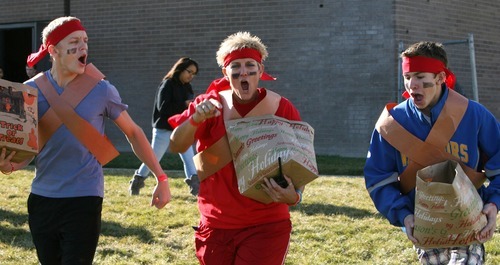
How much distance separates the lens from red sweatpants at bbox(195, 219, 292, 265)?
441 cm

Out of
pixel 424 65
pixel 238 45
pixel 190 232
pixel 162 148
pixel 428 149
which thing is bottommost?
pixel 190 232

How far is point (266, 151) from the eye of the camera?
4.23 m

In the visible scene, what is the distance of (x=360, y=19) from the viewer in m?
15.4

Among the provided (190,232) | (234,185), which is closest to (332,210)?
(190,232)

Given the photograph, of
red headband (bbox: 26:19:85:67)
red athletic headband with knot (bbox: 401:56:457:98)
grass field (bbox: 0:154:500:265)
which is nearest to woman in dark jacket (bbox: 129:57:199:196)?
grass field (bbox: 0:154:500:265)

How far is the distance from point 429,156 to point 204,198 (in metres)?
1.25

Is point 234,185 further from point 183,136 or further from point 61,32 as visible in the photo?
point 61,32

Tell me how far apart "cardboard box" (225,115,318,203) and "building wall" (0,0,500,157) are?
36.8 ft

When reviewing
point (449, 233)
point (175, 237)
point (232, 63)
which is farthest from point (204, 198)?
point (175, 237)

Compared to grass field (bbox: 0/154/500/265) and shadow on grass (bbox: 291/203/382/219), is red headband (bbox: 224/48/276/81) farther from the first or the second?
shadow on grass (bbox: 291/203/382/219)

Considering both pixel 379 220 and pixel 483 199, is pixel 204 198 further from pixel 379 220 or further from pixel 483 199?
pixel 379 220

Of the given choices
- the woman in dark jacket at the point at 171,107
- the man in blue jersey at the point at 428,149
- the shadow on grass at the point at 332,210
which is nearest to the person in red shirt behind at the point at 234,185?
the man in blue jersey at the point at 428,149

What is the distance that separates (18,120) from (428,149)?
2.17 metres

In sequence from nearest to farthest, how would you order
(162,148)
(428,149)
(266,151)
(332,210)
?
(266,151)
(428,149)
(332,210)
(162,148)
